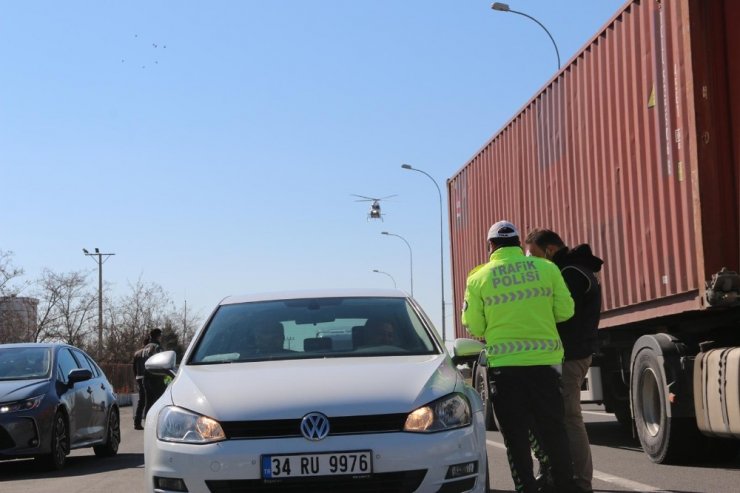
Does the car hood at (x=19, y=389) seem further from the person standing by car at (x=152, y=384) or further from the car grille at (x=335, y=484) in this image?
the car grille at (x=335, y=484)

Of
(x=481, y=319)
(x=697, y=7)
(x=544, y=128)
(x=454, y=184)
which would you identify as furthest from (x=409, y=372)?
(x=454, y=184)

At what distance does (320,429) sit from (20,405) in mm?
6675

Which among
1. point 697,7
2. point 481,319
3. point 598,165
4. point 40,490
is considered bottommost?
point 40,490

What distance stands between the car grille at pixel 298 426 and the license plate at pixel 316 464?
0.41 ft

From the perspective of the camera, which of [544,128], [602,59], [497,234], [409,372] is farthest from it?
[544,128]

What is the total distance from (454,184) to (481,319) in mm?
12968

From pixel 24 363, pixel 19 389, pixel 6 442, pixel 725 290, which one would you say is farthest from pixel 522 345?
pixel 24 363

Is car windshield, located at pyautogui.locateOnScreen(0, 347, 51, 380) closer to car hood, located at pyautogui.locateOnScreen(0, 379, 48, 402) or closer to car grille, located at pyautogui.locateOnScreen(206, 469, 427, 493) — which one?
car hood, located at pyautogui.locateOnScreen(0, 379, 48, 402)

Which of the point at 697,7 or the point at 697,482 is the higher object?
the point at 697,7

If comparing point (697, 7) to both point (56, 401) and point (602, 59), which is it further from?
point (56, 401)

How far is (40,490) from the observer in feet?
32.6

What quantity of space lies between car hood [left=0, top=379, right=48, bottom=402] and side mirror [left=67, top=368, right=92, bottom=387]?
1.23ft

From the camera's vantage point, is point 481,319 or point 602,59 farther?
point 602,59

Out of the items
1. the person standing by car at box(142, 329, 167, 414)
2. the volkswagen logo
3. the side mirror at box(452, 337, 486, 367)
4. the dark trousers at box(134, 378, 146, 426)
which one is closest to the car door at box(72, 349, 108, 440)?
the person standing by car at box(142, 329, 167, 414)
